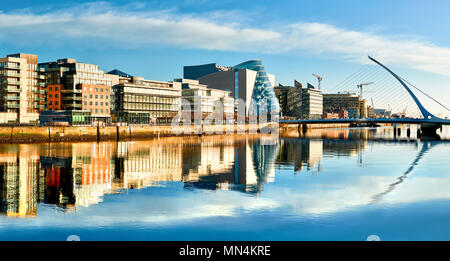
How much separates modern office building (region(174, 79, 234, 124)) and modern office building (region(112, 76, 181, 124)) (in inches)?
237


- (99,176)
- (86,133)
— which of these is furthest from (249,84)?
(99,176)

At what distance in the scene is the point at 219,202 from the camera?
1947 cm

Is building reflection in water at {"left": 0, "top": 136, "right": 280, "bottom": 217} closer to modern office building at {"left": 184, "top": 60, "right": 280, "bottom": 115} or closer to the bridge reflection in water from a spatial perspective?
the bridge reflection in water

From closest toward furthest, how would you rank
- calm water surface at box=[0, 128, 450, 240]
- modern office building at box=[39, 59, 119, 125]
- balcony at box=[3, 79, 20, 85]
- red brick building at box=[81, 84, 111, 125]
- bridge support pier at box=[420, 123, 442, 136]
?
1. calm water surface at box=[0, 128, 450, 240]
2. balcony at box=[3, 79, 20, 85]
3. modern office building at box=[39, 59, 119, 125]
4. red brick building at box=[81, 84, 111, 125]
5. bridge support pier at box=[420, 123, 442, 136]

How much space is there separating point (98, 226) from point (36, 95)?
3260 inches

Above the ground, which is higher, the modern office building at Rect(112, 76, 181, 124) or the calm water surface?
the modern office building at Rect(112, 76, 181, 124)

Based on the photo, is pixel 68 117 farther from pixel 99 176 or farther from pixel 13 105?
pixel 99 176

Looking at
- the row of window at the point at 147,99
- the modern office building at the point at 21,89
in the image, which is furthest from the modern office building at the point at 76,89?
the row of window at the point at 147,99

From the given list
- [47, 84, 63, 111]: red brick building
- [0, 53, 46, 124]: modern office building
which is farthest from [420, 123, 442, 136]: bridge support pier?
[0, 53, 46, 124]: modern office building

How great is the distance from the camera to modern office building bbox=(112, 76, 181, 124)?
335 ft

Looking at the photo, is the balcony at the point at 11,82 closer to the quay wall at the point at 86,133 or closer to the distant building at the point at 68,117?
the distant building at the point at 68,117

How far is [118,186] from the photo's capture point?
23.9 meters

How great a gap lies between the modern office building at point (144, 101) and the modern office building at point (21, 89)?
17.8 m

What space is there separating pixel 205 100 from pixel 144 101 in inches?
964
